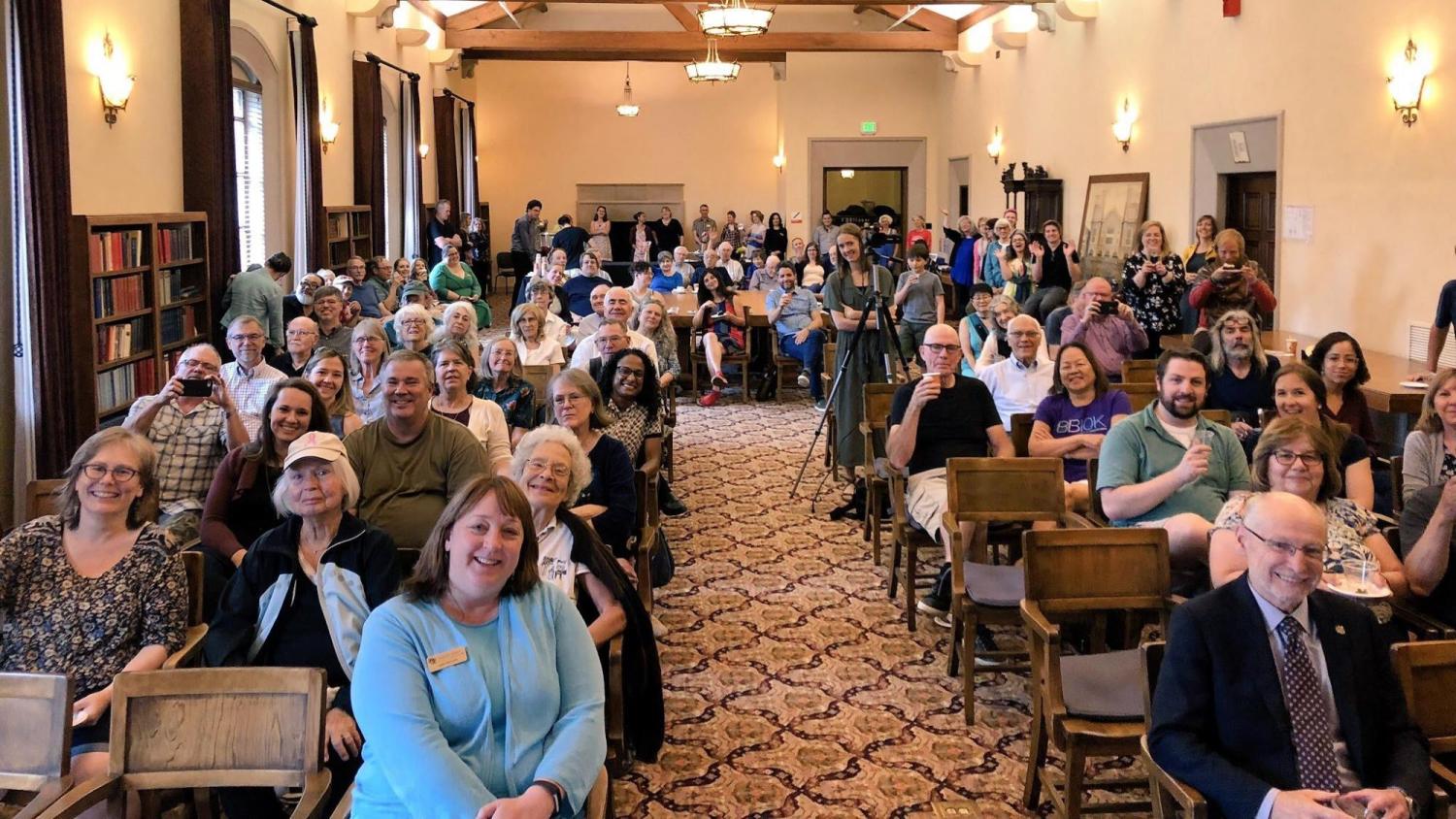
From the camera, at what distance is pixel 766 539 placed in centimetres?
693

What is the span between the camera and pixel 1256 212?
10.7 metres

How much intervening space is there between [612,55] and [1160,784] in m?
21.6

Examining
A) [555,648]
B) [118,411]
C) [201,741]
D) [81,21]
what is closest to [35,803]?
[201,741]

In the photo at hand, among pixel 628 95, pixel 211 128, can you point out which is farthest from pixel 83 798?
pixel 628 95

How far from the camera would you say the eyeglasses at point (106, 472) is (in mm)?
3338

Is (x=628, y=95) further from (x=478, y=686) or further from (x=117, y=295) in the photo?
(x=478, y=686)

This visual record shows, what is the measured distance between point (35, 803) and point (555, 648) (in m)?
1.12

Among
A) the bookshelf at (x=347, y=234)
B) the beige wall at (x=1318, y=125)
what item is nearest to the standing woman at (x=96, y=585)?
the beige wall at (x=1318, y=125)

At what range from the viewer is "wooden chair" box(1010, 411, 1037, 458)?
5.73 m

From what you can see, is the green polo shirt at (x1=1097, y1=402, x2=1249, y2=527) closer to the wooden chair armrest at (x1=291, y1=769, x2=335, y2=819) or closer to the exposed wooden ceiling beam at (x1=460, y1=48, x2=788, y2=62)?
the wooden chair armrest at (x1=291, y1=769, x2=335, y2=819)

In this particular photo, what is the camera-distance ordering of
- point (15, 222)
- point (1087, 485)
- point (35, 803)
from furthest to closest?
point (15, 222), point (1087, 485), point (35, 803)

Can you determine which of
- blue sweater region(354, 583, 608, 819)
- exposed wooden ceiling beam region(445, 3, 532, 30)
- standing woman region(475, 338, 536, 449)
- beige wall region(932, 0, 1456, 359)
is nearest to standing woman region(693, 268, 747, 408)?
beige wall region(932, 0, 1456, 359)

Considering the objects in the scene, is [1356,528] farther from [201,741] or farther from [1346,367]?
[201,741]

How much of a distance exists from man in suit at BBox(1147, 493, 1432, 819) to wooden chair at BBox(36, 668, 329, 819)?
1.84 meters
